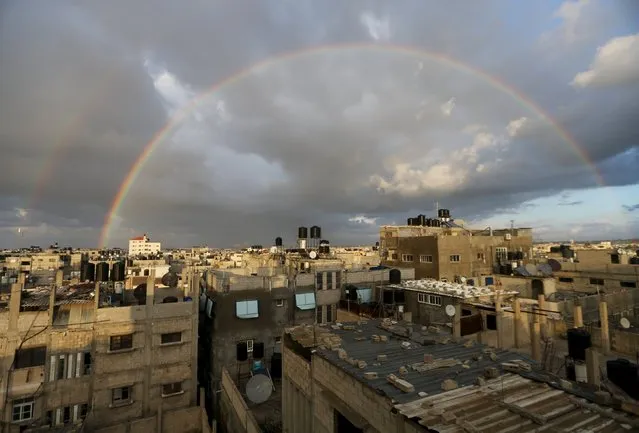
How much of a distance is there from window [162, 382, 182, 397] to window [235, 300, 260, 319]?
7.44 m

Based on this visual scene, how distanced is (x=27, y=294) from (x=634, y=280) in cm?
6471

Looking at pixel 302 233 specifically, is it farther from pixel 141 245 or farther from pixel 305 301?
pixel 141 245

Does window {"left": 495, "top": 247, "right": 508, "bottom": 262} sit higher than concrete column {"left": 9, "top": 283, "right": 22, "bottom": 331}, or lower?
higher

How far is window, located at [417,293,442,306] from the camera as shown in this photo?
29288 mm


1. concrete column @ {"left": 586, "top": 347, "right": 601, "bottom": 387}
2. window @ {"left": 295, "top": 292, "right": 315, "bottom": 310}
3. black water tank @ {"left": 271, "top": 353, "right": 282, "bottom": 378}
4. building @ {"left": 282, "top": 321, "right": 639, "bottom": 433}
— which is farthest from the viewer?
window @ {"left": 295, "top": 292, "right": 315, "bottom": 310}

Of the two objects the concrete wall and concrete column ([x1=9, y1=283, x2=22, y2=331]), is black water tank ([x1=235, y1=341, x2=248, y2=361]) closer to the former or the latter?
the concrete wall

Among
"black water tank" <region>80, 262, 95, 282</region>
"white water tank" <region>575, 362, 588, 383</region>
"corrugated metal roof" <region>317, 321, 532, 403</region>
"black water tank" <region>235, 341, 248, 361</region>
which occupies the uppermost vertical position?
"black water tank" <region>80, 262, 95, 282</region>

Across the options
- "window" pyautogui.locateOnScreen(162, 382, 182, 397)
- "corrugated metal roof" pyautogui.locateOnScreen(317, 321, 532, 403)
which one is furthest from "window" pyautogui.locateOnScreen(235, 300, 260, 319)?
"corrugated metal roof" pyautogui.locateOnScreen(317, 321, 532, 403)

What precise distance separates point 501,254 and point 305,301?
3311 centimetres

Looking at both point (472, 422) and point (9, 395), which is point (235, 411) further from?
point (472, 422)

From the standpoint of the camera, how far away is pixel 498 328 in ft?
80.7

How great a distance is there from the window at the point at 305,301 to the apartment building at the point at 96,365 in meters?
10.2

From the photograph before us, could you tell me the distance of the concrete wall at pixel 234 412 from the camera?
20.0 meters

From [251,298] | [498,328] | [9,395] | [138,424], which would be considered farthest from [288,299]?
[9,395]
